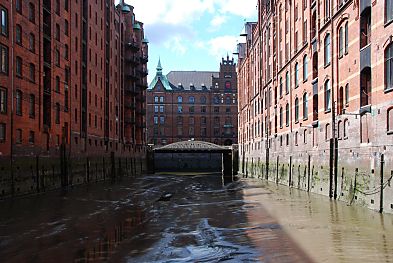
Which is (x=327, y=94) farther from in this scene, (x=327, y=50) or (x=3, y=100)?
(x=3, y=100)

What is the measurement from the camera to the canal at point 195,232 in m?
14.0

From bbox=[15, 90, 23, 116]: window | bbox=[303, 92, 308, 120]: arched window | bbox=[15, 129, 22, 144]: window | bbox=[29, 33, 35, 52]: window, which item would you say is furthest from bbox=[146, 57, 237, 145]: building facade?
bbox=[15, 129, 22, 144]: window

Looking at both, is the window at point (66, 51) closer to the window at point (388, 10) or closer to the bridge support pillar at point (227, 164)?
the window at point (388, 10)

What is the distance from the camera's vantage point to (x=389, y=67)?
21766mm

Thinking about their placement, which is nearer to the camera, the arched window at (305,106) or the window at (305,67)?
the arched window at (305,106)

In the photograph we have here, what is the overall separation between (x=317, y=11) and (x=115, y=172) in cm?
3687

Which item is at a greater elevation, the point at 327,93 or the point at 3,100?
the point at 327,93

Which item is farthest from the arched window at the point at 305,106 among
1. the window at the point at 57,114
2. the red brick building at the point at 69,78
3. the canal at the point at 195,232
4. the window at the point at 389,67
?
the window at the point at 57,114

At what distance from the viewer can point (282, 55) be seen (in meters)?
49.6

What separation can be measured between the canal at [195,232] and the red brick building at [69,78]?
8.49 meters

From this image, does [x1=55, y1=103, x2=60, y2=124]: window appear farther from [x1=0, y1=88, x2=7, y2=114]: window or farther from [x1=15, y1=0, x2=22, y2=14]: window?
[x1=0, y1=88, x2=7, y2=114]: window

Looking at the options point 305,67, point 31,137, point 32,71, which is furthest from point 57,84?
point 305,67

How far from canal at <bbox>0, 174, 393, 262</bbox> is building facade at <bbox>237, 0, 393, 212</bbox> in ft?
7.74

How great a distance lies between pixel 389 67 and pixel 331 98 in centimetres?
905
